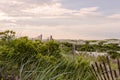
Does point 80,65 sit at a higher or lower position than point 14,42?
lower

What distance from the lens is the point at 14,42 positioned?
8555mm

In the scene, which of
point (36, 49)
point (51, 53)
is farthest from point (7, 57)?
point (51, 53)

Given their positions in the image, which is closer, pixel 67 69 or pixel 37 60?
pixel 37 60

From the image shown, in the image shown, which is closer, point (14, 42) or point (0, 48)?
point (0, 48)

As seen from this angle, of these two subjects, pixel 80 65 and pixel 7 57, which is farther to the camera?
pixel 80 65

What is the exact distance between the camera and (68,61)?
28.1 ft

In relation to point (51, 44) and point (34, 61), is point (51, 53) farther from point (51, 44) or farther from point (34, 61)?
point (34, 61)

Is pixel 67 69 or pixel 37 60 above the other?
pixel 37 60

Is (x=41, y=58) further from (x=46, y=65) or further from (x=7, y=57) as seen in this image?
(x=7, y=57)

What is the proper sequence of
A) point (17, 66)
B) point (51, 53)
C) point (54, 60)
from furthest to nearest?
point (51, 53), point (54, 60), point (17, 66)

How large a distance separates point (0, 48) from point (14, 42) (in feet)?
2.25

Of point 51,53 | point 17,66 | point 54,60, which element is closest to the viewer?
point 17,66

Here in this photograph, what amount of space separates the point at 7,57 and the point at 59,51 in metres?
1.58

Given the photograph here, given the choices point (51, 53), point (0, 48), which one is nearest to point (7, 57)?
point (0, 48)
